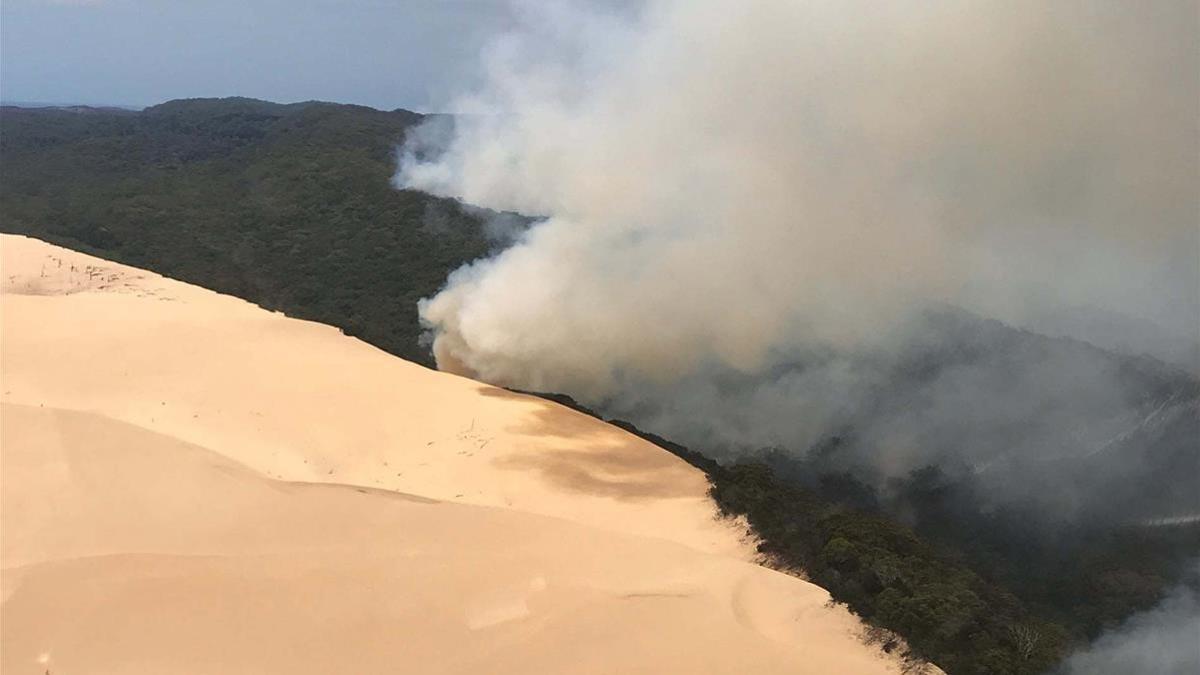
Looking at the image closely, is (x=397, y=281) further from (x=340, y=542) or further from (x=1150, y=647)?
(x=1150, y=647)

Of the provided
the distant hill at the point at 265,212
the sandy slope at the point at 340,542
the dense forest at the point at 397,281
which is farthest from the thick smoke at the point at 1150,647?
the distant hill at the point at 265,212

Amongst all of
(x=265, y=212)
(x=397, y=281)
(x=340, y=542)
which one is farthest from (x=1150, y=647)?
(x=265, y=212)

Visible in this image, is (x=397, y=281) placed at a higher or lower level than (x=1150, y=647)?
higher

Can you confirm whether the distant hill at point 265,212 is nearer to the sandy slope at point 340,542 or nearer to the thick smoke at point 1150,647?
the sandy slope at point 340,542

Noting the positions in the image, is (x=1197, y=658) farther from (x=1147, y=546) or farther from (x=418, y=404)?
(x=418, y=404)

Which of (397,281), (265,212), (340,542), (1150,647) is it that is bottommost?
(340,542)

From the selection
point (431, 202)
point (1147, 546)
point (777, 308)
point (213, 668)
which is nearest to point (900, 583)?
point (213, 668)
